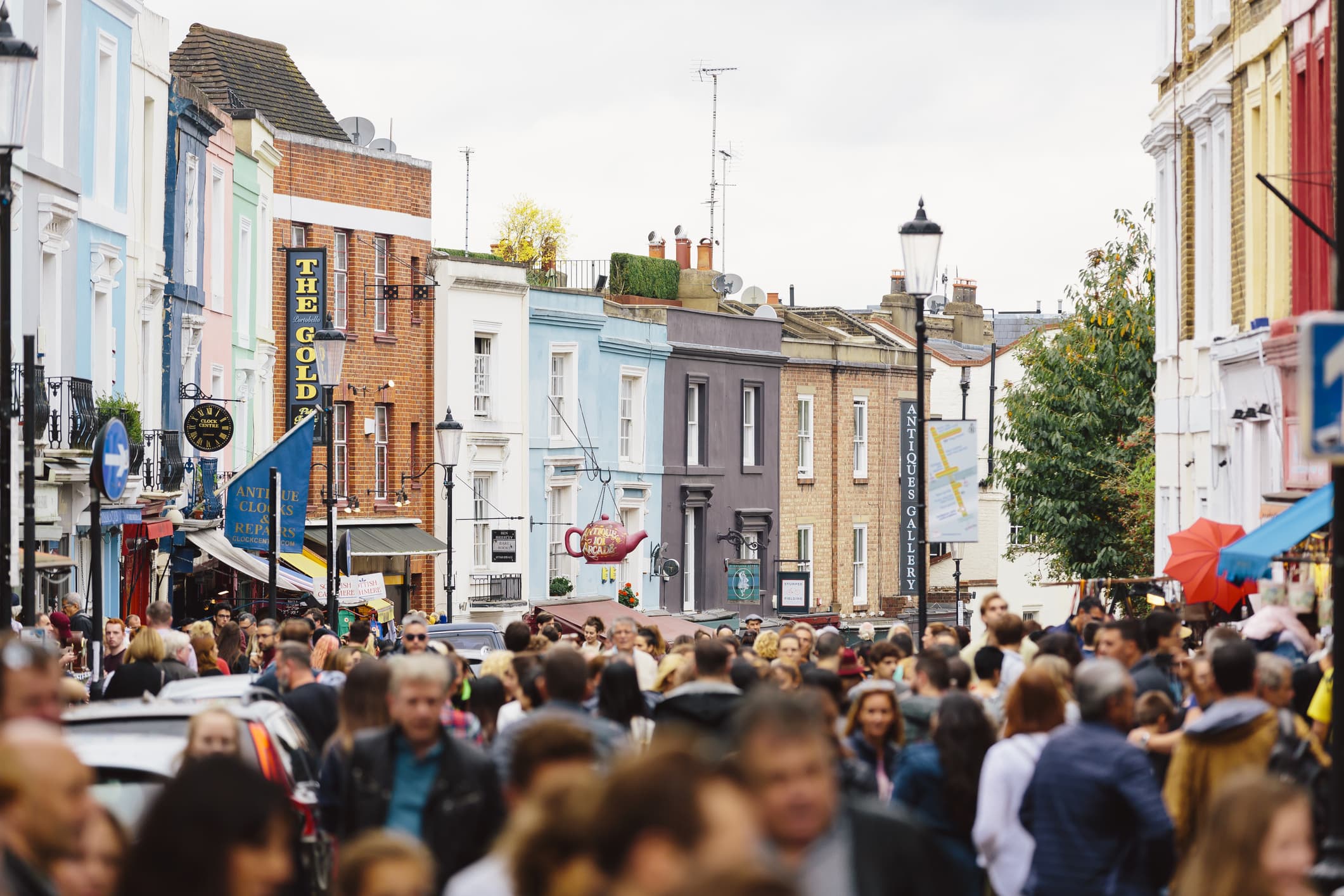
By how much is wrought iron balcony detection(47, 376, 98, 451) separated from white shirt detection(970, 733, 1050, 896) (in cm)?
1869

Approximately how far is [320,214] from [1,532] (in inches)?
1029

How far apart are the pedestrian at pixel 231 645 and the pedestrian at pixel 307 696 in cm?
598

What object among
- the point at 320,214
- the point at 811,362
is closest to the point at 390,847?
the point at 320,214

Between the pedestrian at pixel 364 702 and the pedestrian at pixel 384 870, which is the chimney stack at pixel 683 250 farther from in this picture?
the pedestrian at pixel 384 870

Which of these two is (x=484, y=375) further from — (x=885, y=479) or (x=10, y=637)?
(x=10, y=637)

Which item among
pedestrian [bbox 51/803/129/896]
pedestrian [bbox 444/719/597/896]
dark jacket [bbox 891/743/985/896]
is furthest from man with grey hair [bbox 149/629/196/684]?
pedestrian [bbox 51/803/129/896]

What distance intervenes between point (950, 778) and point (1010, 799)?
0.33 m

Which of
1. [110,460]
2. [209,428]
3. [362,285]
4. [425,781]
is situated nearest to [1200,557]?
[110,460]

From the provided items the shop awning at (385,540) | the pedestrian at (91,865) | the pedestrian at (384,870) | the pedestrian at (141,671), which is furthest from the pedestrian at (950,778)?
the shop awning at (385,540)

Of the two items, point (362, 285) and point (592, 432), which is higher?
point (362, 285)

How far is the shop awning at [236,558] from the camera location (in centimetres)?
3225

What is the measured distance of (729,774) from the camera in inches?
221

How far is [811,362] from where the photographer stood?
171 feet

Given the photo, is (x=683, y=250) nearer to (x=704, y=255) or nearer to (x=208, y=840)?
(x=704, y=255)
